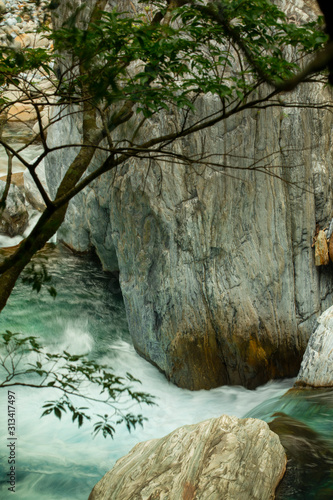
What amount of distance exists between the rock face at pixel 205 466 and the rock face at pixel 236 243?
2678mm

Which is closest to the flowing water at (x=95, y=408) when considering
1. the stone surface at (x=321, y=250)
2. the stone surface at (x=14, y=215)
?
the stone surface at (x=321, y=250)

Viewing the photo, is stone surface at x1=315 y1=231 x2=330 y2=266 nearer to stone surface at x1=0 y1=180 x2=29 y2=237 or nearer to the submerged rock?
the submerged rock

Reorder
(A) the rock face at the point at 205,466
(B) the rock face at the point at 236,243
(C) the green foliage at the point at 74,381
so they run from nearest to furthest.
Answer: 1. (C) the green foliage at the point at 74,381
2. (A) the rock face at the point at 205,466
3. (B) the rock face at the point at 236,243

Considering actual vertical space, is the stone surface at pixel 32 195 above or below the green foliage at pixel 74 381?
above

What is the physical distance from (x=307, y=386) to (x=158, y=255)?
2.63 meters

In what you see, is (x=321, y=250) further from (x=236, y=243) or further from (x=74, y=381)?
(x=74, y=381)

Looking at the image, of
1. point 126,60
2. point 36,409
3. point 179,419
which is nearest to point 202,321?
point 179,419

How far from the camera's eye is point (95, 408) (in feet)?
20.3

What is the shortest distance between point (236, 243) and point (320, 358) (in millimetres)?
1904

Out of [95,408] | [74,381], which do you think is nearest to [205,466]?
[74,381]

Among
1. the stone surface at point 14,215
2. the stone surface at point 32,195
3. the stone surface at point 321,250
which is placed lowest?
A: the stone surface at point 321,250

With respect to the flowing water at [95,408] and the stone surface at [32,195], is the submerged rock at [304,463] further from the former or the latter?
the stone surface at [32,195]

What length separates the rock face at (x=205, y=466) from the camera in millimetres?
3207

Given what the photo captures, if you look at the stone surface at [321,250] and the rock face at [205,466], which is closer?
the rock face at [205,466]
